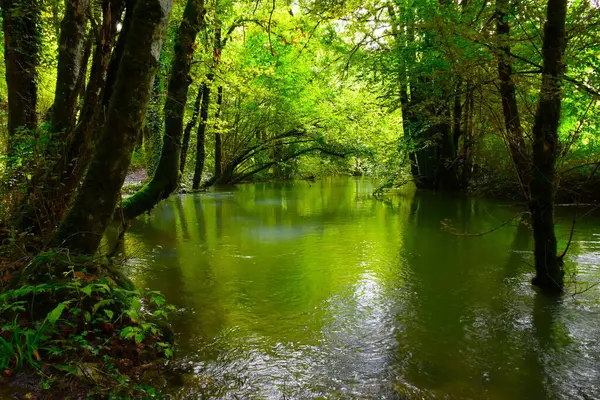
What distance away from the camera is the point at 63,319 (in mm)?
3229

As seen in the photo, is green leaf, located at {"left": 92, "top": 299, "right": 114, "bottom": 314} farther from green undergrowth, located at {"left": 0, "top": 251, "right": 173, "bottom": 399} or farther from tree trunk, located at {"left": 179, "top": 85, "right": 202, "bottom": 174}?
tree trunk, located at {"left": 179, "top": 85, "right": 202, "bottom": 174}

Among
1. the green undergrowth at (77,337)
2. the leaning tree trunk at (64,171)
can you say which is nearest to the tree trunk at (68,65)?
the leaning tree trunk at (64,171)

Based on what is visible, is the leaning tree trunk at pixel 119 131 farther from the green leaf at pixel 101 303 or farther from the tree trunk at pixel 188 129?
the tree trunk at pixel 188 129

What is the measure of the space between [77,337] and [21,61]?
5.83 m

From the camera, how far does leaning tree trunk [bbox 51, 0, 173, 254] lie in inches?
148

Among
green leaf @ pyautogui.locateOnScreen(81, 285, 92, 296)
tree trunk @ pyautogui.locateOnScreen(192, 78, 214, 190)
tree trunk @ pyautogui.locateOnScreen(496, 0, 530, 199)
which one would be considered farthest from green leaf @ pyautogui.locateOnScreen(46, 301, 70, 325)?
tree trunk @ pyautogui.locateOnScreen(192, 78, 214, 190)

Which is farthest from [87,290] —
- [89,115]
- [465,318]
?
[465,318]

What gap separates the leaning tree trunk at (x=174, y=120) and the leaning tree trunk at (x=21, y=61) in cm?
212

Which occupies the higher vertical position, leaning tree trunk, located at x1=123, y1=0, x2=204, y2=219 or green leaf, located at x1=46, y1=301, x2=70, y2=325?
leaning tree trunk, located at x1=123, y1=0, x2=204, y2=219

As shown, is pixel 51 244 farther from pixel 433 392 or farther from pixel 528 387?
pixel 528 387

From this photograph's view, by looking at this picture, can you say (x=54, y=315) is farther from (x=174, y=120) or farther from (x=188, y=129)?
(x=188, y=129)

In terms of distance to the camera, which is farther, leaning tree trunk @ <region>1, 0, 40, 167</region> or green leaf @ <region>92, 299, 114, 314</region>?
leaning tree trunk @ <region>1, 0, 40, 167</region>

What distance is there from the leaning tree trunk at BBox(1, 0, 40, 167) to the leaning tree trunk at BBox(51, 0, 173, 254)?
3.84 metres

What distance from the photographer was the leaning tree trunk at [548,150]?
4984mm
